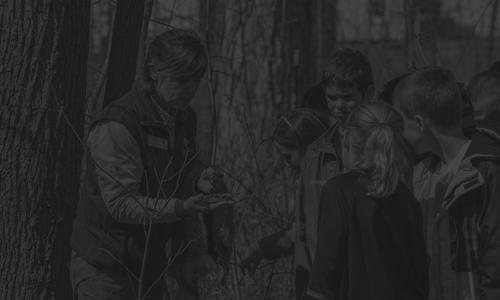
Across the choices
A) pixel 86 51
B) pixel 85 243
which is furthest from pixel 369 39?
pixel 85 243

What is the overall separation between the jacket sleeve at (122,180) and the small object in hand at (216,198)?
0.11 m

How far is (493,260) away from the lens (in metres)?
2.89

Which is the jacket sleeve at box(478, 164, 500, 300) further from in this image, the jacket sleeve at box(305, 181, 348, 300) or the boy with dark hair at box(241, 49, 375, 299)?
the boy with dark hair at box(241, 49, 375, 299)

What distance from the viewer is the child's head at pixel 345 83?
361cm

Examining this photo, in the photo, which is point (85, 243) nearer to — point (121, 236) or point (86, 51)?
point (121, 236)

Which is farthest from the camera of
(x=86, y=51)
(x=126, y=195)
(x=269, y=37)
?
(x=269, y=37)

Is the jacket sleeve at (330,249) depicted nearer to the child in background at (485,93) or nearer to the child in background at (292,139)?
the child in background at (292,139)

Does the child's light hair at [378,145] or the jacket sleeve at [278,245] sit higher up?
the child's light hair at [378,145]

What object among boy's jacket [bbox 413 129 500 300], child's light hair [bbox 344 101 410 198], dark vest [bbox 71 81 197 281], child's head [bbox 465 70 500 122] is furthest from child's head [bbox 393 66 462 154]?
dark vest [bbox 71 81 197 281]

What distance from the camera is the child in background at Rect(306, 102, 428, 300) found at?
2785 millimetres

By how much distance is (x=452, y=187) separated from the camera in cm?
295

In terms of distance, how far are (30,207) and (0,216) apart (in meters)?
0.16

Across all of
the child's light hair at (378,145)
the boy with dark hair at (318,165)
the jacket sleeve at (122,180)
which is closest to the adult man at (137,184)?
the jacket sleeve at (122,180)

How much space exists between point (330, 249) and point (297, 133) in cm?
96
